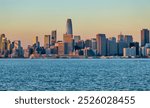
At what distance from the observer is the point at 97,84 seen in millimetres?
65062

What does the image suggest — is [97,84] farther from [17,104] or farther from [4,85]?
[17,104]

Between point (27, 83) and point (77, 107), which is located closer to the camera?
point (77, 107)

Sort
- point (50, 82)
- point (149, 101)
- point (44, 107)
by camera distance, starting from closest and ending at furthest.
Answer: point (44, 107) < point (149, 101) < point (50, 82)

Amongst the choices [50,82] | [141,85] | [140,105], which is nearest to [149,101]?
[140,105]

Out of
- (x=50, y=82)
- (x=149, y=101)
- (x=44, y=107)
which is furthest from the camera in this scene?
(x=50, y=82)

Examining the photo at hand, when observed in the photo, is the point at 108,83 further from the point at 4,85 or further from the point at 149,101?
the point at 149,101

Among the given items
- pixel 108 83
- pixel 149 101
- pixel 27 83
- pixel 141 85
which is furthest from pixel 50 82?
pixel 149 101

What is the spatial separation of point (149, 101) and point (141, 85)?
3522 cm

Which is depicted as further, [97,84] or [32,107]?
[97,84]

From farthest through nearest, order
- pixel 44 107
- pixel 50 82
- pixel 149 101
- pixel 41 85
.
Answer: pixel 50 82 < pixel 41 85 < pixel 149 101 < pixel 44 107

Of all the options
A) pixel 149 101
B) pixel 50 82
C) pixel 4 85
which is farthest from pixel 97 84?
pixel 149 101

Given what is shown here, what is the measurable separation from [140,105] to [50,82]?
41.2 metres

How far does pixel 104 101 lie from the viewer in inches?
1073

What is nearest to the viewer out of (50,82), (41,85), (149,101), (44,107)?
(44,107)
